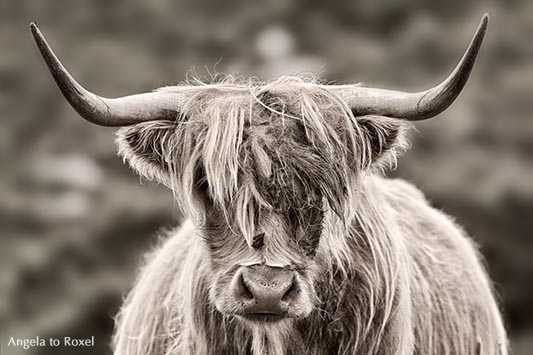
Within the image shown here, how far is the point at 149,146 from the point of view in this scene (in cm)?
514

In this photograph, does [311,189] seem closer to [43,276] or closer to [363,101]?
[363,101]

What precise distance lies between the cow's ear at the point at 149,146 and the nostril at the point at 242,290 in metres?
0.79

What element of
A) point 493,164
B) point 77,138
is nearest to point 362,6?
point 493,164

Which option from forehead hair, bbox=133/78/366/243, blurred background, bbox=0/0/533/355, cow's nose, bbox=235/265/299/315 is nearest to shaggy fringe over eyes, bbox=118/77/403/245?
forehead hair, bbox=133/78/366/243

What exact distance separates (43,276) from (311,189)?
11463 millimetres

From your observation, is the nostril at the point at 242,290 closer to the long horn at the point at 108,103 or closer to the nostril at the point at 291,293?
the nostril at the point at 291,293

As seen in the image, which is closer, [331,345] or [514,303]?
[331,345]

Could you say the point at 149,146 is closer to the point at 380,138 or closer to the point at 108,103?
the point at 108,103

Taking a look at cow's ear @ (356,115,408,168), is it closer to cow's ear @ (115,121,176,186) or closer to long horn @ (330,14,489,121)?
long horn @ (330,14,489,121)

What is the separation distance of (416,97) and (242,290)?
1.12 m

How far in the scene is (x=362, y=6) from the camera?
17438 mm

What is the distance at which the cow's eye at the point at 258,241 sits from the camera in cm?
466

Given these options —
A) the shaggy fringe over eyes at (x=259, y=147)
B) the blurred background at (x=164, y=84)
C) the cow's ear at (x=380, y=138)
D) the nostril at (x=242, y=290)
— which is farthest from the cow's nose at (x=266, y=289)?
the blurred background at (x=164, y=84)

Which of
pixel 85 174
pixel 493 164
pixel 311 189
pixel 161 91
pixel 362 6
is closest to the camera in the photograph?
pixel 311 189
